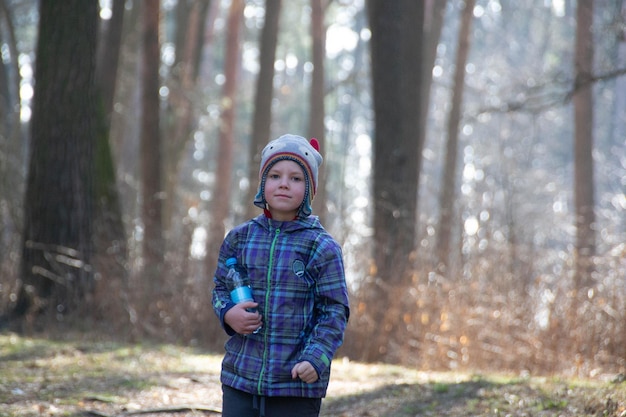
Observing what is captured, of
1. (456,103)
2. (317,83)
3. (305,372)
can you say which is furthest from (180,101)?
(305,372)

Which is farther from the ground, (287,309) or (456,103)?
(456,103)

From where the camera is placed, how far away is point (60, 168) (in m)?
9.32

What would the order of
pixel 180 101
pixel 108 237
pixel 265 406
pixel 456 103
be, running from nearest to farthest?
pixel 265 406 → pixel 108 237 → pixel 456 103 → pixel 180 101

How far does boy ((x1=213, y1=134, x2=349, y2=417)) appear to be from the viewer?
3545 mm

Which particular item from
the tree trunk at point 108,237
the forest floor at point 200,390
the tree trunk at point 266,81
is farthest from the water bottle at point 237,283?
the tree trunk at point 266,81

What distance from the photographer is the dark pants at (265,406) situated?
3586mm

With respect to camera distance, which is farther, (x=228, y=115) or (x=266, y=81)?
(x=228, y=115)

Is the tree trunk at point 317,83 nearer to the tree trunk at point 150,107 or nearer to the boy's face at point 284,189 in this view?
the tree trunk at point 150,107

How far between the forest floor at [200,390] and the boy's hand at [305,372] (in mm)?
2142

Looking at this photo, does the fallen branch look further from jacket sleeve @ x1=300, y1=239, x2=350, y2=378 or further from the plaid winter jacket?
jacket sleeve @ x1=300, y1=239, x2=350, y2=378

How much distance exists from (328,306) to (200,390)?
314 cm

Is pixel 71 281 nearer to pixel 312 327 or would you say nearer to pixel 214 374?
pixel 214 374

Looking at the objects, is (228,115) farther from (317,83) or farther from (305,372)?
(305,372)

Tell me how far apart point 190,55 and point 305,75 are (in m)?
28.5
